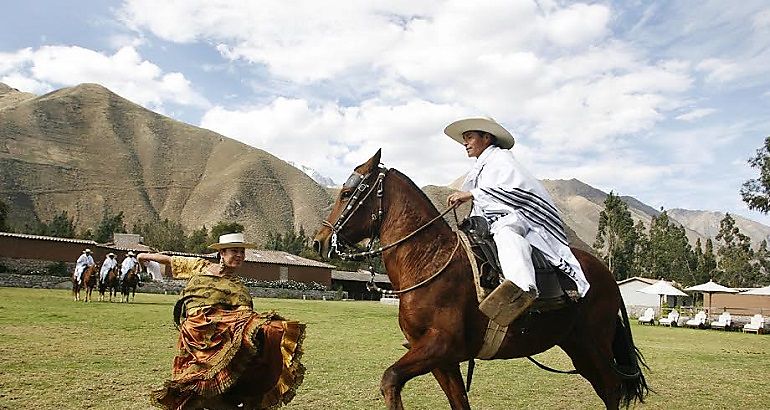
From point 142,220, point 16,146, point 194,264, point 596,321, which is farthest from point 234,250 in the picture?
point 16,146

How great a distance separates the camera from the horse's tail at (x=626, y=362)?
6.54 meters

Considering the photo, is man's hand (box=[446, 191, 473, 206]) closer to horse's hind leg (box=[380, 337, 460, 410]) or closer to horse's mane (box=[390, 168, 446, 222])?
horse's mane (box=[390, 168, 446, 222])

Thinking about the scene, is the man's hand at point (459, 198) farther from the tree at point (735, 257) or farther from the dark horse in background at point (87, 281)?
the tree at point (735, 257)

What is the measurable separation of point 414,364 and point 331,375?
5.72 m

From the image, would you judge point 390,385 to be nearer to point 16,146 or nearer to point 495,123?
point 495,123

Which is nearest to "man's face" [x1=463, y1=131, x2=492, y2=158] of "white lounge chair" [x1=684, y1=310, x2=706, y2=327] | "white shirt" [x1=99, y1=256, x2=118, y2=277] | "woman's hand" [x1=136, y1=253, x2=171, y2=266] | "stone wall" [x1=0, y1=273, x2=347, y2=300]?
"woman's hand" [x1=136, y1=253, x2=171, y2=266]

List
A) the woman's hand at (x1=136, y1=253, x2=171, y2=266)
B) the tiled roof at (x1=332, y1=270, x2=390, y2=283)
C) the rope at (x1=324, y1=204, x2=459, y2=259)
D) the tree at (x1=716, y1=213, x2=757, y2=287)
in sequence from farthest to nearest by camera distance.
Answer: the tree at (x1=716, y1=213, x2=757, y2=287) < the tiled roof at (x1=332, y1=270, x2=390, y2=283) < the woman's hand at (x1=136, y1=253, x2=171, y2=266) < the rope at (x1=324, y1=204, x2=459, y2=259)

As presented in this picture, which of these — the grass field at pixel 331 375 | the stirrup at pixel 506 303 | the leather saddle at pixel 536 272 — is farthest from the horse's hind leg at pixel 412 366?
the grass field at pixel 331 375

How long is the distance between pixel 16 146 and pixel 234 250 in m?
146

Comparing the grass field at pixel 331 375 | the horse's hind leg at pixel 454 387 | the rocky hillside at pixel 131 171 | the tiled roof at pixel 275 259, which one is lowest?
the grass field at pixel 331 375

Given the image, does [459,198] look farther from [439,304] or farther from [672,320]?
[672,320]

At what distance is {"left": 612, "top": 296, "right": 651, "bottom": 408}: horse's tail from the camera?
6539 mm

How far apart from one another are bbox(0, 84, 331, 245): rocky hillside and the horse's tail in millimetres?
117035

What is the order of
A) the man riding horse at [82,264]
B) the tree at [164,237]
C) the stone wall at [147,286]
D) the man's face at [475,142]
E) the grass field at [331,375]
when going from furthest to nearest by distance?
the tree at [164,237]
the stone wall at [147,286]
the man riding horse at [82,264]
the grass field at [331,375]
the man's face at [475,142]
